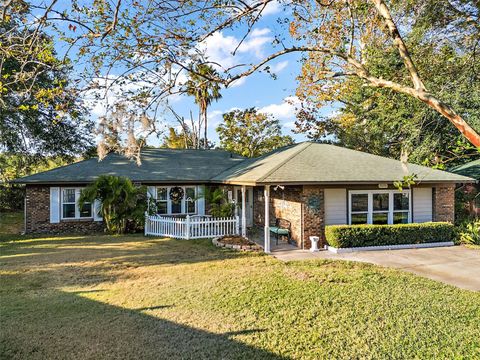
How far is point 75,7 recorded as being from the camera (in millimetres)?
4676

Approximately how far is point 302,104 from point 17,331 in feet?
80.2

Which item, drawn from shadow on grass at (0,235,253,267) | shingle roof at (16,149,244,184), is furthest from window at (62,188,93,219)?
shadow on grass at (0,235,253,267)

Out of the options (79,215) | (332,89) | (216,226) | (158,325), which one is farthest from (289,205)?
(332,89)

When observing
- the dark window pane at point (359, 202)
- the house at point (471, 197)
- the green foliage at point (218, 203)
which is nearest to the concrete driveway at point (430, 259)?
the dark window pane at point (359, 202)

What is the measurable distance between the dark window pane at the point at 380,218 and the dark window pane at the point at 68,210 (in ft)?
46.6

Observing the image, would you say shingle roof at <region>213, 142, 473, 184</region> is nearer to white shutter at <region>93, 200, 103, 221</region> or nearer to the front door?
the front door

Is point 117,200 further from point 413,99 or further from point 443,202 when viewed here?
point 413,99

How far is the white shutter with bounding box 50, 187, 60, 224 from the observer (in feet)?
51.0

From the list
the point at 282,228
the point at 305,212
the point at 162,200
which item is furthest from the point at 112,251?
the point at 305,212

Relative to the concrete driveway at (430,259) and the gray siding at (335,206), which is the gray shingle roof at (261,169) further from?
the concrete driveway at (430,259)

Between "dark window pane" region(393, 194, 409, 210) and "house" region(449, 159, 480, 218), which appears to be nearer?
"dark window pane" region(393, 194, 409, 210)

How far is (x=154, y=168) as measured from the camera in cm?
1808

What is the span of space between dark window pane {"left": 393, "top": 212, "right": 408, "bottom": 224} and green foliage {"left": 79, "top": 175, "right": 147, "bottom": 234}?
36.8 ft

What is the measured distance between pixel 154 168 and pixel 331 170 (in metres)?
10.1
